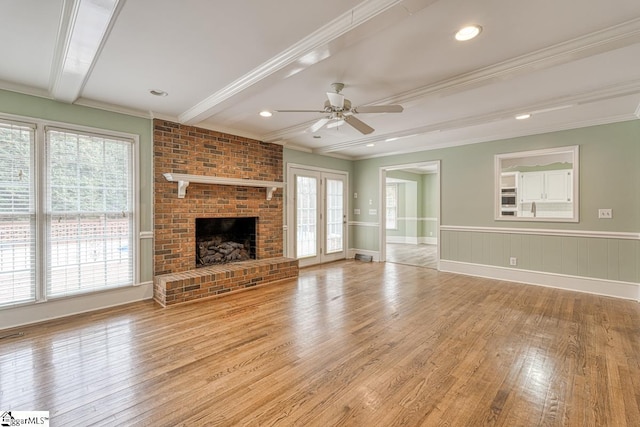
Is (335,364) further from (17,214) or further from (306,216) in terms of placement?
(306,216)

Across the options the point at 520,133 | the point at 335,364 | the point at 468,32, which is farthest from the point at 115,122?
the point at 520,133

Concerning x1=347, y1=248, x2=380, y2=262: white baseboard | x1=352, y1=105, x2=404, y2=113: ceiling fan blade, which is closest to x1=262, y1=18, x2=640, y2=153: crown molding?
x1=352, y1=105, x2=404, y2=113: ceiling fan blade

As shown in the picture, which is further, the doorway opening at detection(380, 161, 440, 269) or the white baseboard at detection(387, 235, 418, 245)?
the white baseboard at detection(387, 235, 418, 245)

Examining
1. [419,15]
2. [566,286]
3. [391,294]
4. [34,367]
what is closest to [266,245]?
[391,294]

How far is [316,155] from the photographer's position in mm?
6320

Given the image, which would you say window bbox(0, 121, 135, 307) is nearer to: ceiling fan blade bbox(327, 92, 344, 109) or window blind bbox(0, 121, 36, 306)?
window blind bbox(0, 121, 36, 306)

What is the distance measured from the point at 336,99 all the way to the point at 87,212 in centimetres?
318

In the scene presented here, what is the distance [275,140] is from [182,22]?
3223 millimetres

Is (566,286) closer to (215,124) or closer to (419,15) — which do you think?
(419,15)

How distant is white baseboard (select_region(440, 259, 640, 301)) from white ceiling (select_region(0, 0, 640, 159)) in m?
2.27

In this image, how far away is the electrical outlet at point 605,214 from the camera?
4.18m

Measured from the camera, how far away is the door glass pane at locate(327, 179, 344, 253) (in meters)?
6.70

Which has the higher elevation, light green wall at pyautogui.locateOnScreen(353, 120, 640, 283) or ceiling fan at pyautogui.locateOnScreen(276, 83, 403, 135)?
ceiling fan at pyautogui.locateOnScreen(276, 83, 403, 135)

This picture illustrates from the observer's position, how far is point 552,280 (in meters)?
4.62
